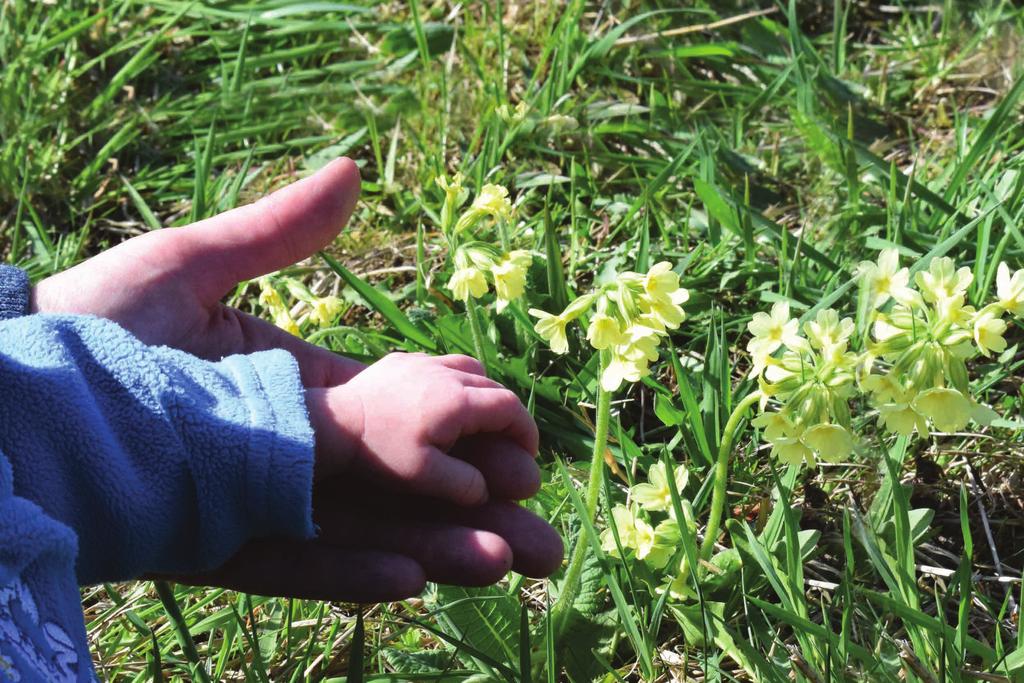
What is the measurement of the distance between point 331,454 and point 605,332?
13.3 inches

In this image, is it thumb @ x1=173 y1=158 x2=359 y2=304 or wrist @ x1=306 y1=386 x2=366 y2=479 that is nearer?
wrist @ x1=306 y1=386 x2=366 y2=479

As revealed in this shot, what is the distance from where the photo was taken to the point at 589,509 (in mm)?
1382

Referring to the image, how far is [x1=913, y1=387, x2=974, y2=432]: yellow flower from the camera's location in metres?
1.19

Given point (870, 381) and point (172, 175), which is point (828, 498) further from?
point (172, 175)

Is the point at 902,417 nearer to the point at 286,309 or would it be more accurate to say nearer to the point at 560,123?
the point at 286,309

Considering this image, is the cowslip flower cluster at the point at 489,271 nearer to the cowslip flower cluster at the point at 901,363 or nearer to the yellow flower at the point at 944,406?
the cowslip flower cluster at the point at 901,363

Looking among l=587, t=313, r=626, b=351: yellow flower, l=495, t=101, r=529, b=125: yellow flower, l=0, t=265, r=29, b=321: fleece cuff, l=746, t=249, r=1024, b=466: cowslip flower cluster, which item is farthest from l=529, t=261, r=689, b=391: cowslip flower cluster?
l=495, t=101, r=529, b=125: yellow flower

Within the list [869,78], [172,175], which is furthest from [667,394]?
[172,175]

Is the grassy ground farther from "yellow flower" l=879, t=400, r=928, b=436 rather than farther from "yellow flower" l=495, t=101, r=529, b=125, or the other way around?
"yellow flower" l=879, t=400, r=928, b=436

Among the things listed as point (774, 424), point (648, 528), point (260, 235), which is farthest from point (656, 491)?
point (260, 235)

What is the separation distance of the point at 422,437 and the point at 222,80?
1690 mm

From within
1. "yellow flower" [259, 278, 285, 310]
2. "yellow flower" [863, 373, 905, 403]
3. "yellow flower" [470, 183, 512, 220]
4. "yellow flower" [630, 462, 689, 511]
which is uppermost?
"yellow flower" [470, 183, 512, 220]

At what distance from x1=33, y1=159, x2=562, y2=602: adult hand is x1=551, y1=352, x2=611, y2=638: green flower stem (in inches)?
2.7

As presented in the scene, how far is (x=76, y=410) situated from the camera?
1.20 meters
